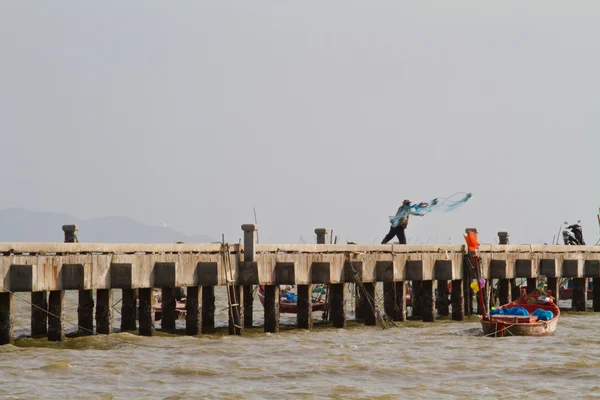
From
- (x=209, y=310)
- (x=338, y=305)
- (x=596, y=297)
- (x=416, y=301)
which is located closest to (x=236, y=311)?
(x=209, y=310)

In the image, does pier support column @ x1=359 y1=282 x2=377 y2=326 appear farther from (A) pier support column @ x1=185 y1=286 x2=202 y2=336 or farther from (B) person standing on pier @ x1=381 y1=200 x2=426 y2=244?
(A) pier support column @ x1=185 y1=286 x2=202 y2=336

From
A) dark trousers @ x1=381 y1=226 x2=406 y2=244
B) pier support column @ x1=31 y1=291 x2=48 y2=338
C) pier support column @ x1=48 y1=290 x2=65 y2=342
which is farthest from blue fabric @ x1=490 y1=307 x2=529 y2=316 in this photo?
pier support column @ x1=48 y1=290 x2=65 y2=342

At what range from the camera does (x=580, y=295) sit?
4719cm

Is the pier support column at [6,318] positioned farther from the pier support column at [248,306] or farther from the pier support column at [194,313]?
the pier support column at [248,306]

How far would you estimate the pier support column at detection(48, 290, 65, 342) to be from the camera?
26.6 meters

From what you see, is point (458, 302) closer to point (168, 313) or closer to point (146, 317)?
point (168, 313)

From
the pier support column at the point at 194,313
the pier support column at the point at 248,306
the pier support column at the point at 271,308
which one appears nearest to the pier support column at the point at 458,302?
the pier support column at the point at 248,306

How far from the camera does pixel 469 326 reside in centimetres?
3700

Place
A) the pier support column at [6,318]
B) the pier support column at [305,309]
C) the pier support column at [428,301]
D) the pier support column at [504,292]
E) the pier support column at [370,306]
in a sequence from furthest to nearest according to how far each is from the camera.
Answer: the pier support column at [504,292] → the pier support column at [428,301] → the pier support column at [370,306] → the pier support column at [305,309] → the pier support column at [6,318]

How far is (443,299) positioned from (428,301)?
14.8 feet

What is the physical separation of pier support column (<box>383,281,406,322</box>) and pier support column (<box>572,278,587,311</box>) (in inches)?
521

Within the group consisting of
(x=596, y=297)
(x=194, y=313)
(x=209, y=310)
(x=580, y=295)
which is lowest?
(x=596, y=297)

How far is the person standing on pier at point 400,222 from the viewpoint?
127 feet

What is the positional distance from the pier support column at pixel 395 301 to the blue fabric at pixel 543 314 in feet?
15.7
